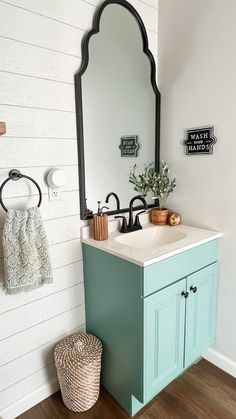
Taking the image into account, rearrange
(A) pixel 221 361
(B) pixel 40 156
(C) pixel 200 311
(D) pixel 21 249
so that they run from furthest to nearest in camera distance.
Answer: (A) pixel 221 361
(C) pixel 200 311
(B) pixel 40 156
(D) pixel 21 249

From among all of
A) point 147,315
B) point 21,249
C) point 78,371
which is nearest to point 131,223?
point 147,315

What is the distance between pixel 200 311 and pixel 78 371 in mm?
765

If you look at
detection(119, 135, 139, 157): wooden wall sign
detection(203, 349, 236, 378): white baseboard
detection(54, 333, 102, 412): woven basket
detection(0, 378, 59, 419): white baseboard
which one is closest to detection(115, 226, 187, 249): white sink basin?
detection(119, 135, 139, 157): wooden wall sign

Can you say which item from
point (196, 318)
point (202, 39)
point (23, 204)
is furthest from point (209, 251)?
point (202, 39)

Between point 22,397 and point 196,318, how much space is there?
1066 mm

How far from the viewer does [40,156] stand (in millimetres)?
1354

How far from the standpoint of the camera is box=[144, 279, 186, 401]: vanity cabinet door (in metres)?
1.29

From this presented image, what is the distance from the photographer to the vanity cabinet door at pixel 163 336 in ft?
4.24

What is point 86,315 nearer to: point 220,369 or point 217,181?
point 220,369

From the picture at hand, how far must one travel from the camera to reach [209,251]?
5.20 feet

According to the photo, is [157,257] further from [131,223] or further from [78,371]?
[78,371]

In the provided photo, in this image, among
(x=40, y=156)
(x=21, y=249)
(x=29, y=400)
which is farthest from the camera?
(x=29, y=400)

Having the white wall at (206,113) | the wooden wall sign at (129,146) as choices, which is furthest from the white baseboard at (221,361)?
the wooden wall sign at (129,146)

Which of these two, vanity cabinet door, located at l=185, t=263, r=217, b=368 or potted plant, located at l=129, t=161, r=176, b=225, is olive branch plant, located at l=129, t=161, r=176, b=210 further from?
vanity cabinet door, located at l=185, t=263, r=217, b=368
